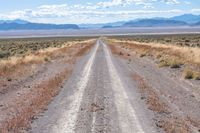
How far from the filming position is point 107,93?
1628cm

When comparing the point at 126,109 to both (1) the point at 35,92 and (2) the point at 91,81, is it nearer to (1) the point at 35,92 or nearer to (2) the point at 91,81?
(1) the point at 35,92

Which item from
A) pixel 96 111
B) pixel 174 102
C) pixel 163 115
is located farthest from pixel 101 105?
pixel 174 102

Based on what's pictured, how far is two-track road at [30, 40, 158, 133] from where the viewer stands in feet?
33.3

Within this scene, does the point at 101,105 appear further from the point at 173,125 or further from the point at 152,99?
the point at 173,125

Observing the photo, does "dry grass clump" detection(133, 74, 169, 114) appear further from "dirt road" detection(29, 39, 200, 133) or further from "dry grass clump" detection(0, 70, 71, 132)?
"dry grass clump" detection(0, 70, 71, 132)

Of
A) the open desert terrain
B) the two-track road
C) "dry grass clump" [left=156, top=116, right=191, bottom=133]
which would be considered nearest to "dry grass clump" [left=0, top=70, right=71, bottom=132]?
the open desert terrain

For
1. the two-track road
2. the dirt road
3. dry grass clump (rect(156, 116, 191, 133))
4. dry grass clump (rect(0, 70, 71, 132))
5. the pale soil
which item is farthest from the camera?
the pale soil

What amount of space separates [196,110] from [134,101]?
214 cm

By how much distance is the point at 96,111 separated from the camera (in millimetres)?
12422

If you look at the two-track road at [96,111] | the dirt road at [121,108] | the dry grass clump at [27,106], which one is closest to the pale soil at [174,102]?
the dirt road at [121,108]

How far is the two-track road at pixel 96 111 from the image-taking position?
10.2 meters

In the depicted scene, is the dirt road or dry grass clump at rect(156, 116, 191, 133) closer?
dry grass clump at rect(156, 116, 191, 133)

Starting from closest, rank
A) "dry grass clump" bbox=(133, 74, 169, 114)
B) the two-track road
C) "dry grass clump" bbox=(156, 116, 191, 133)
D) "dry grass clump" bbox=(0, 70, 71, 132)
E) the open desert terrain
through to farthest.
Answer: "dry grass clump" bbox=(156, 116, 191, 133), the two-track road, the open desert terrain, "dry grass clump" bbox=(0, 70, 71, 132), "dry grass clump" bbox=(133, 74, 169, 114)

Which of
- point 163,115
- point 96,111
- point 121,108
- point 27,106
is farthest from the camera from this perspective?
point 27,106
